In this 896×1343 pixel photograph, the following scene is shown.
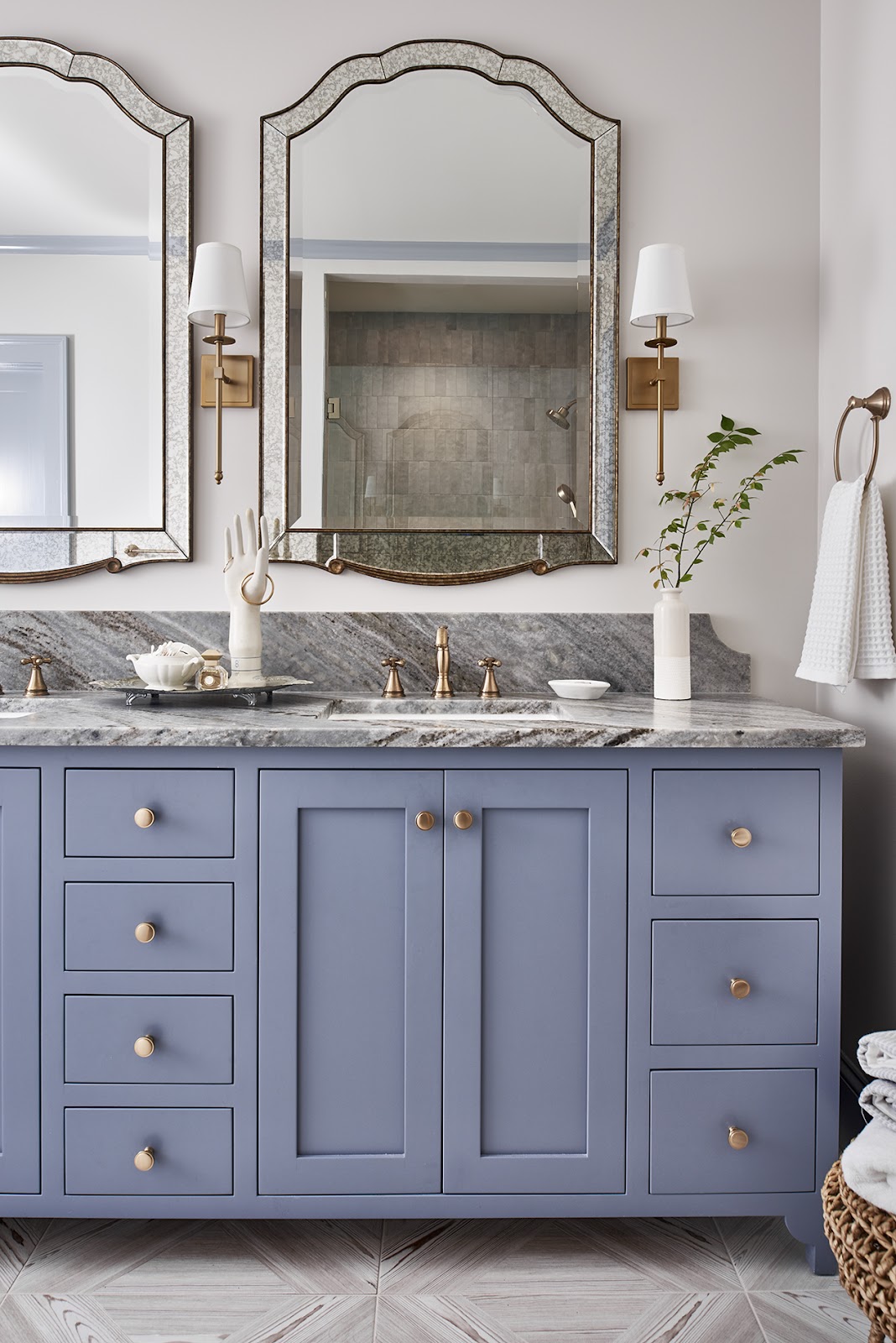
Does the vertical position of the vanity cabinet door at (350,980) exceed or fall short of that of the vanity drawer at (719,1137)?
it exceeds it

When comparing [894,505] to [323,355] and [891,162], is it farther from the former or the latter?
[323,355]

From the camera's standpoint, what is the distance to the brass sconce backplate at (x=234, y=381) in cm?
200

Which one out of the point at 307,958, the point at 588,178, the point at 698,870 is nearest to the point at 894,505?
the point at 698,870

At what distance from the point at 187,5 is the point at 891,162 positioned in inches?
58.2

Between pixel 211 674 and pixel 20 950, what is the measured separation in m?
0.57

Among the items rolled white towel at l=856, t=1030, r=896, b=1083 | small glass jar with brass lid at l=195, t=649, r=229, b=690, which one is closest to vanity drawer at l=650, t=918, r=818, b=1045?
rolled white towel at l=856, t=1030, r=896, b=1083

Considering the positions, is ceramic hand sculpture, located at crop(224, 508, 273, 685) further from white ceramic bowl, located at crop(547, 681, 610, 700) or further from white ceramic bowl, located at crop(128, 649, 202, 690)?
white ceramic bowl, located at crop(547, 681, 610, 700)

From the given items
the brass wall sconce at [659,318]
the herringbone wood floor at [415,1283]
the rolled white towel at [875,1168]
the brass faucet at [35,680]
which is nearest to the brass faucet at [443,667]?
the brass wall sconce at [659,318]

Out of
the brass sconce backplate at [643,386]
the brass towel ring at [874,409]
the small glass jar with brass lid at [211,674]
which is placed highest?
the brass sconce backplate at [643,386]

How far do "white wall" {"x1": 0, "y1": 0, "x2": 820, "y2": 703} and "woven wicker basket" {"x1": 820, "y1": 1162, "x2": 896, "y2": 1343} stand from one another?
115 centimetres

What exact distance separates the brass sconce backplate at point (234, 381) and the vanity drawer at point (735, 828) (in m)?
0.92

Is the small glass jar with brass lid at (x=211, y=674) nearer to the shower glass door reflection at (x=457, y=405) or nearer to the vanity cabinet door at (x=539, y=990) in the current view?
the shower glass door reflection at (x=457, y=405)

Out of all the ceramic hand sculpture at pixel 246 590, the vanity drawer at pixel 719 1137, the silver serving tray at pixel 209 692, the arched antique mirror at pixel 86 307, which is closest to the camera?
the vanity drawer at pixel 719 1137

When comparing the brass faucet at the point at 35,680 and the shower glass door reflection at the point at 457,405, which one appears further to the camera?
the shower glass door reflection at the point at 457,405
